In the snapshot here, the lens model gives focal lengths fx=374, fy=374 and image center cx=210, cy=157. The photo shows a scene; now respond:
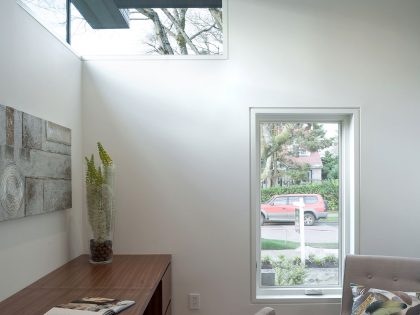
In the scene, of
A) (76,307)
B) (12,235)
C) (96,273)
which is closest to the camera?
(76,307)

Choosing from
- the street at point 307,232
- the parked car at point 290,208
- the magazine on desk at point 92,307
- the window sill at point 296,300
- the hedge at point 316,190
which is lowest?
the window sill at point 296,300

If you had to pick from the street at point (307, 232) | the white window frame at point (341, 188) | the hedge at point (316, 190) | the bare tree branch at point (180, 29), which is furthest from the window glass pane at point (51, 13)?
the street at point (307, 232)

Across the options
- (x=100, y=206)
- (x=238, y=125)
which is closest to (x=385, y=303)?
(x=238, y=125)

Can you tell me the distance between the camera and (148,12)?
287cm

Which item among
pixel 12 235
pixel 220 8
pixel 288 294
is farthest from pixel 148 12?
pixel 288 294

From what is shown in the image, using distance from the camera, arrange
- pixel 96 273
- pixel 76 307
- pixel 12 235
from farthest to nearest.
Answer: pixel 96 273
pixel 12 235
pixel 76 307

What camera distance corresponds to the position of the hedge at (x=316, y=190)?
2902mm

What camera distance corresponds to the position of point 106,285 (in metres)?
2.02

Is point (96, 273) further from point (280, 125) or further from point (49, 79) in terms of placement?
point (280, 125)

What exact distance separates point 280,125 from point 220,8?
999 mm

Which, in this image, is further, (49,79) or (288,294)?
(288,294)

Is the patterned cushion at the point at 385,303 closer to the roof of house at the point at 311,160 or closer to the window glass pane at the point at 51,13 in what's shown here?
the roof of house at the point at 311,160

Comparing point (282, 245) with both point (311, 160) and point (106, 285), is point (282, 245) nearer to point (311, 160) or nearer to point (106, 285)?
point (311, 160)

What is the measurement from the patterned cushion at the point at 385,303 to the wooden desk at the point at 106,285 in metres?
1.19
